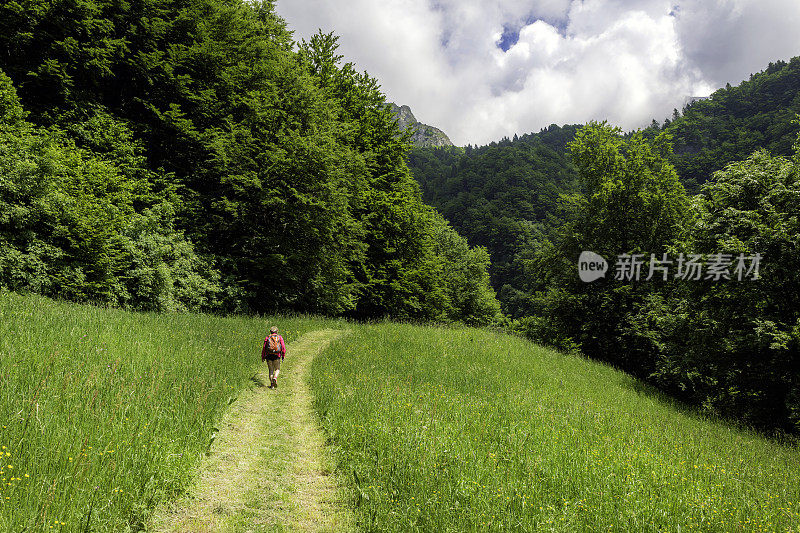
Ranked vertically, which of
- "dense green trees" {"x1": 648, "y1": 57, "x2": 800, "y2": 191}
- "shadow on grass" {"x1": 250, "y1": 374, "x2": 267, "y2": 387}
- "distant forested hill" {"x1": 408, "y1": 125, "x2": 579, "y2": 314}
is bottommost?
"shadow on grass" {"x1": 250, "y1": 374, "x2": 267, "y2": 387}

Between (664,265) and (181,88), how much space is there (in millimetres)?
30111

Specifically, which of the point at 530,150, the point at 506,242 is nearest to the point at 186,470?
the point at 506,242

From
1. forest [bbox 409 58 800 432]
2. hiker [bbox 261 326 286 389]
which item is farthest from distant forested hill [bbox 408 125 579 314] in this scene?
hiker [bbox 261 326 286 389]

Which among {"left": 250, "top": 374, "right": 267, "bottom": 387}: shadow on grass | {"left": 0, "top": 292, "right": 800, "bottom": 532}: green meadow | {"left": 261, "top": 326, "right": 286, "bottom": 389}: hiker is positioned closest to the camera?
{"left": 0, "top": 292, "right": 800, "bottom": 532}: green meadow

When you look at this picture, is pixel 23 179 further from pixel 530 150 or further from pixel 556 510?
pixel 530 150

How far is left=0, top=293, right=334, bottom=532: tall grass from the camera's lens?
3453 mm

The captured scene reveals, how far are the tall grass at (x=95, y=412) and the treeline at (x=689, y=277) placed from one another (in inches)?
650

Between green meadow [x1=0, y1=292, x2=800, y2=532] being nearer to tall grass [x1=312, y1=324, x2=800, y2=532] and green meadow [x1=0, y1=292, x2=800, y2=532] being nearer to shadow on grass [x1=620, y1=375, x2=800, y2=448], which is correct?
tall grass [x1=312, y1=324, x2=800, y2=532]

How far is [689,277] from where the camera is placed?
15.0m

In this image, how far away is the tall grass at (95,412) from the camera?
11.3 ft

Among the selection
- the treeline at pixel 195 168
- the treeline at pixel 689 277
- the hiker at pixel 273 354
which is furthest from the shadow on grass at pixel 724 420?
the treeline at pixel 195 168

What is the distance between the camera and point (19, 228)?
34.0 feet

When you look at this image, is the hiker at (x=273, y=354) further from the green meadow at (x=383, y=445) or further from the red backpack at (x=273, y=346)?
the green meadow at (x=383, y=445)

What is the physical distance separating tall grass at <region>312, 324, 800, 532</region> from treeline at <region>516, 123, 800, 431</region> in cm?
362
